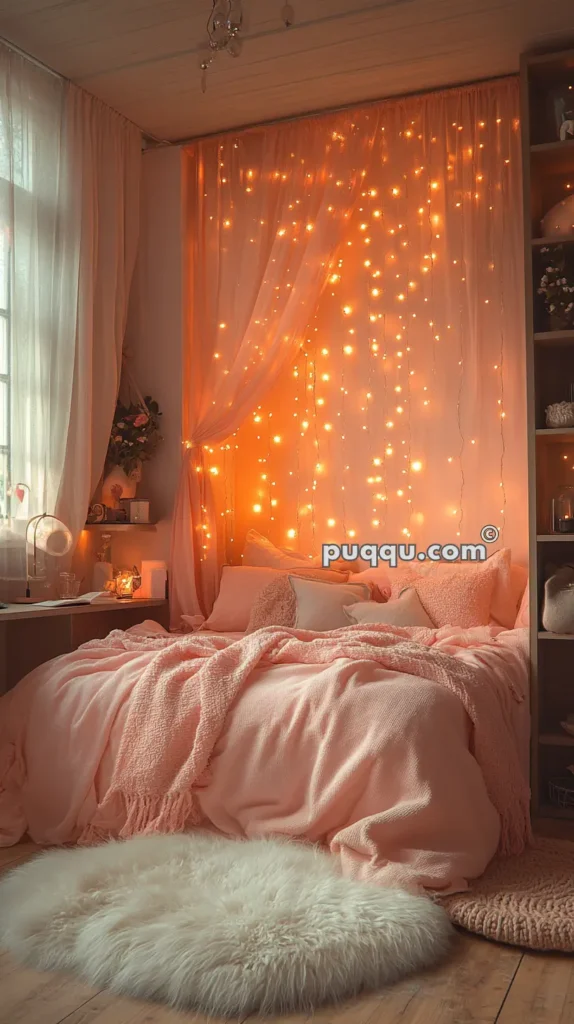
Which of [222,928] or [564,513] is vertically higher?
[564,513]

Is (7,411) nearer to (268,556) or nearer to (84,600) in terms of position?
(84,600)

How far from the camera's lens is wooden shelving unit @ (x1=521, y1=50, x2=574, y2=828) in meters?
3.40

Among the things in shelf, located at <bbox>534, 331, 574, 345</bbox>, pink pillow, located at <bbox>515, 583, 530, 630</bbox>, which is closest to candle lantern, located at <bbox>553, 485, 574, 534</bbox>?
pink pillow, located at <bbox>515, 583, 530, 630</bbox>

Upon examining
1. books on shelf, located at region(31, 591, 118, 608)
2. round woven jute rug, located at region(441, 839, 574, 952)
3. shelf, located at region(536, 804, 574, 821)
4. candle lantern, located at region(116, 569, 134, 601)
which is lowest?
shelf, located at region(536, 804, 574, 821)

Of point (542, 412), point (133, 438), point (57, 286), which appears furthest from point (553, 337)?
point (57, 286)

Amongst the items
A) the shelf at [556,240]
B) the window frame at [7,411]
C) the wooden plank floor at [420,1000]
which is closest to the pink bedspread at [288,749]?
the wooden plank floor at [420,1000]

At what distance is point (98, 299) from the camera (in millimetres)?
4305

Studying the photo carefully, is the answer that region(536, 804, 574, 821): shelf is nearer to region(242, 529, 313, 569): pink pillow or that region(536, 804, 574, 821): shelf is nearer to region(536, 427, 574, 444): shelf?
region(536, 427, 574, 444): shelf

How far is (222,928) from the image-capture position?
2.07 m

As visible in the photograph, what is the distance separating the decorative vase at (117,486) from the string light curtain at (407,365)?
0.39 metres

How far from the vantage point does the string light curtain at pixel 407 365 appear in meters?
4.18

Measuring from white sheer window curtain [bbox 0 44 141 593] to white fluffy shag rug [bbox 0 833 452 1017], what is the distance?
5.49 feet

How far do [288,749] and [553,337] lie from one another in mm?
1780

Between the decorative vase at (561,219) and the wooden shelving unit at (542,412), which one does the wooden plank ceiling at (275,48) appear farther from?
the decorative vase at (561,219)
